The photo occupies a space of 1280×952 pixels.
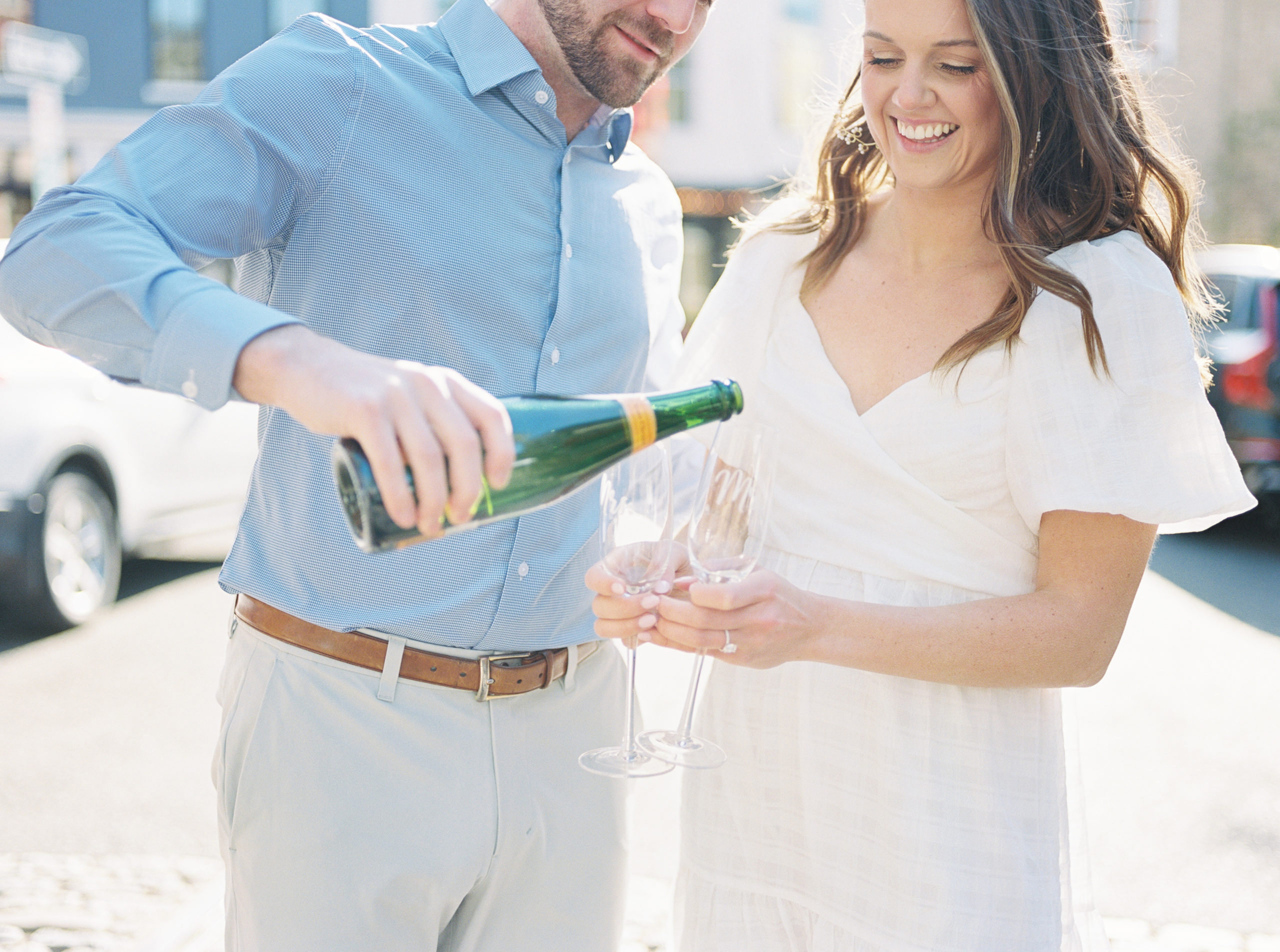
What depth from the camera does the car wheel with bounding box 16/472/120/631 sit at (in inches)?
230

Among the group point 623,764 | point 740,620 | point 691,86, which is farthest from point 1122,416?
point 691,86

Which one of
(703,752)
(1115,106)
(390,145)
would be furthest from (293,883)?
(1115,106)

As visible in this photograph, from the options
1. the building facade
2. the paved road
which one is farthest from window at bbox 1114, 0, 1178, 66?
the paved road

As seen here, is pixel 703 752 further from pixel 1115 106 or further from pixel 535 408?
pixel 1115 106

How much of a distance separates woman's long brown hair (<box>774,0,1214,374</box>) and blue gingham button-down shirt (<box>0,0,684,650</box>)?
2.21ft

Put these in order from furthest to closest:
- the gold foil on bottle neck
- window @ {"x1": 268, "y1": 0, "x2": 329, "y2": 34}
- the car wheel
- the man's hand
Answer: window @ {"x1": 268, "y1": 0, "x2": 329, "y2": 34}
the car wheel
the gold foil on bottle neck
the man's hand

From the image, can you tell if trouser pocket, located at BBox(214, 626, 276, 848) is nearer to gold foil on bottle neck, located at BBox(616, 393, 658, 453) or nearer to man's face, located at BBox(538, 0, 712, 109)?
gold foil on bottle neck, located at BBox(616, 393, 658, 453)

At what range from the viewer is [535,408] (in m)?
1.36

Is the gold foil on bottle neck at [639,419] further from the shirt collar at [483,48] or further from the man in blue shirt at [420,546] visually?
the shirt collar at [483,48]

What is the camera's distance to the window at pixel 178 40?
65.4ft

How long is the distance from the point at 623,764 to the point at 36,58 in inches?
267

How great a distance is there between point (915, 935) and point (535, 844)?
64cm

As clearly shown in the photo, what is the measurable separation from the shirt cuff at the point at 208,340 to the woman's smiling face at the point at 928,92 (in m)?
1.16

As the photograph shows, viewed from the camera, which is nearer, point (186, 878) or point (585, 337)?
point (585, 337)
